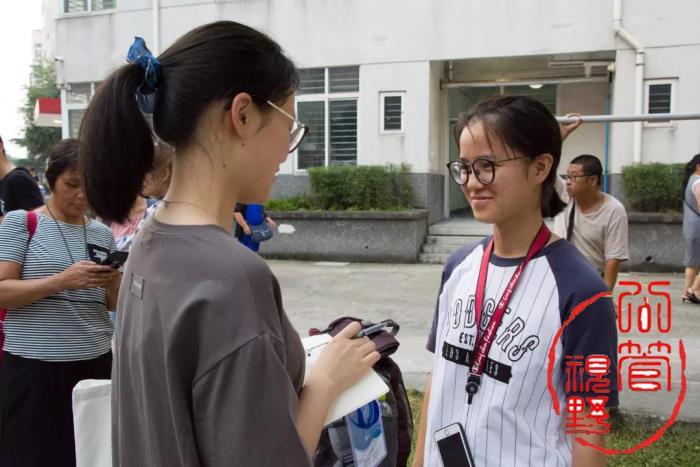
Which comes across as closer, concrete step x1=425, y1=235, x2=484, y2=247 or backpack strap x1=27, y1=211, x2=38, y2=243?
backpack strap x1=27, y1=211, x2=38, y2=243

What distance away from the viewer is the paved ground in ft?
14.0

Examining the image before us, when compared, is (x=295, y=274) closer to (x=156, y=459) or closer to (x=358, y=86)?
(x=358, y=86)

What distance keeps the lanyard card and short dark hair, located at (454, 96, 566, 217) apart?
2.68 feet

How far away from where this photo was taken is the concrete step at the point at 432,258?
10.2m

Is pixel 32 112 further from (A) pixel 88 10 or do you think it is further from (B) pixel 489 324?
(B) pixel 489 324

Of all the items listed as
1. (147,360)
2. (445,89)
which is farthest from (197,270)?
(445,89)

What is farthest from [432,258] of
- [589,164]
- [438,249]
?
[589,164]

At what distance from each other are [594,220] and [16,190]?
3760 mm

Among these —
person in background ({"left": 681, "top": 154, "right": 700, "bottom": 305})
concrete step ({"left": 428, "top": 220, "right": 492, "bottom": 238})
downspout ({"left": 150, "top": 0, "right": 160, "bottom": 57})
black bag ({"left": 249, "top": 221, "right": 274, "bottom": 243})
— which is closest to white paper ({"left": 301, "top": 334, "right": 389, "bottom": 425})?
black bag ({"left": 249, "top": 221, "right": 274, "bottom": 243})

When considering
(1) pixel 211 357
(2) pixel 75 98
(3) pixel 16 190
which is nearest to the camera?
(1) pixel 211 357

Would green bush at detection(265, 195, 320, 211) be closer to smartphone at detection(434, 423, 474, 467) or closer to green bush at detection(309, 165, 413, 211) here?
green bush at detection(309, 165, 413, 211)

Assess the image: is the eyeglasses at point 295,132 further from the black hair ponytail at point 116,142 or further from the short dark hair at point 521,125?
the short dark hair at point 521,125

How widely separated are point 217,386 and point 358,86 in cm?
1056

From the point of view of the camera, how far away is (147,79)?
114cm
